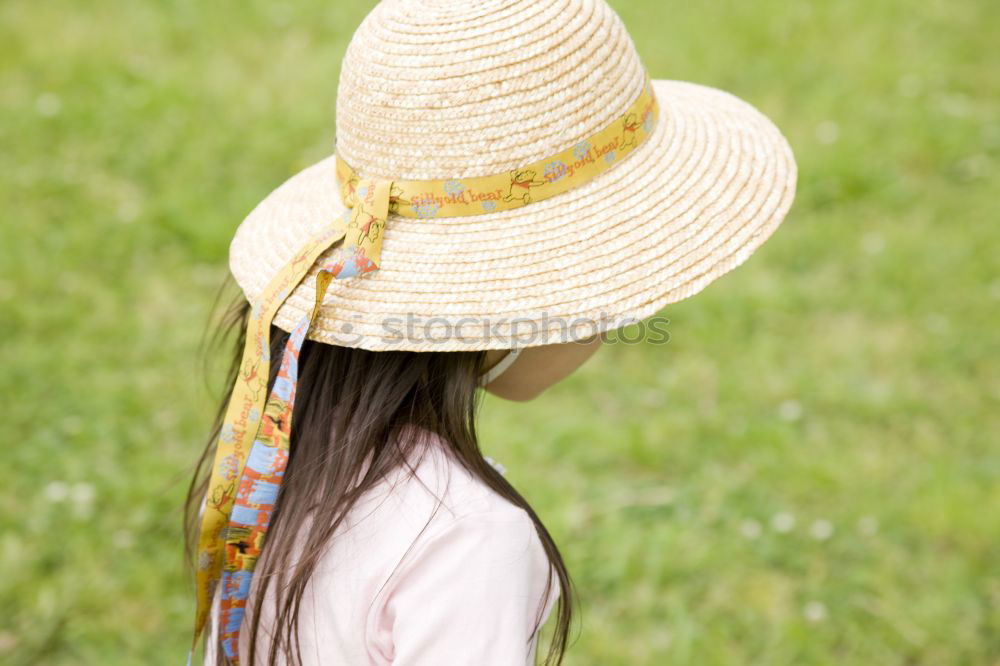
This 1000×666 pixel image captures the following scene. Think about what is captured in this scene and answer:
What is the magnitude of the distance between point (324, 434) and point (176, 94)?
138 inches

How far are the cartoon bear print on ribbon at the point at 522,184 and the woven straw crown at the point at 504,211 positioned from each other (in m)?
0.01

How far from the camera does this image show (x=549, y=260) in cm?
134

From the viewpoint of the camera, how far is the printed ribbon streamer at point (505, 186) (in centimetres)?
134

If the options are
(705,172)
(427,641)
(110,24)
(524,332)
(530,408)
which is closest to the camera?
(427,641)

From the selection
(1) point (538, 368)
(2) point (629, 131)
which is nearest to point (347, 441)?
(1) point (538, 368)

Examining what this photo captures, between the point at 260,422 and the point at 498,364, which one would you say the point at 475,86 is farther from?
the point at 260,422

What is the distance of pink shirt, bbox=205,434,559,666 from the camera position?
1.17m

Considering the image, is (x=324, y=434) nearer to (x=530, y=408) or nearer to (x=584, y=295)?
(x=584, y=295)

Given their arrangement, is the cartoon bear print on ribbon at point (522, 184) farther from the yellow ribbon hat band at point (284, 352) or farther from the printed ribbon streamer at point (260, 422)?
the printed ribbon streamer at point (260, 422)

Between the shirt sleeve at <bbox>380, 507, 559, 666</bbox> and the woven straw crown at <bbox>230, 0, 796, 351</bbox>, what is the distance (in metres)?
0.25

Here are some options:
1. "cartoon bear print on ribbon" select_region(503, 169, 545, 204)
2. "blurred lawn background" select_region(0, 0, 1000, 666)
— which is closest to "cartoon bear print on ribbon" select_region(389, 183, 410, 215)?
"cartoon bear print on ribbon" select_region(503, 169, 545, 204)

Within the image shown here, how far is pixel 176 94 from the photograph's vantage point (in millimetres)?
4387

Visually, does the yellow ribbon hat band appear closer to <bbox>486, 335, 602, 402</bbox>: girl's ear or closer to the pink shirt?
the pink shirt

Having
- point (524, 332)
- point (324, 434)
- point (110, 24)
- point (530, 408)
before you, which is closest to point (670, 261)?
point (524, 332)
